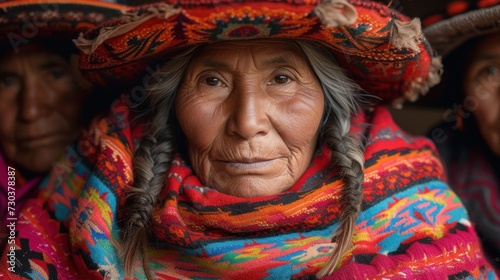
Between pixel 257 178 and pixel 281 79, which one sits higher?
pixel 281 79

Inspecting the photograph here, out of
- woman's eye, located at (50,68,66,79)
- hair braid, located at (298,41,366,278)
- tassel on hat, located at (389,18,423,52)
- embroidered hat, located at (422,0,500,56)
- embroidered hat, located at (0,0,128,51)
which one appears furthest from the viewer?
woman's eye, located at (50,68,66,79)

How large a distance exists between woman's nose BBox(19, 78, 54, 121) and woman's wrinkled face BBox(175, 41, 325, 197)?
0.64m

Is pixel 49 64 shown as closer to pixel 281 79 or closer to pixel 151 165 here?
pixel 151 165

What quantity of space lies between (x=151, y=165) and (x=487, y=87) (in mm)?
1256

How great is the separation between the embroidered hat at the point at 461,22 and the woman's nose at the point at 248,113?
2.55 ft

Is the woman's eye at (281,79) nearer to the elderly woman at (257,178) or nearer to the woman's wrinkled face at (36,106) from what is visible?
the elderly woman at (257,178)

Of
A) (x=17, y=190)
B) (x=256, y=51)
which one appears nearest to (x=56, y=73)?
(x=17, y=190)

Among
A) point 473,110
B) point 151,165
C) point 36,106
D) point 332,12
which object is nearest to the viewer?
point 332,12

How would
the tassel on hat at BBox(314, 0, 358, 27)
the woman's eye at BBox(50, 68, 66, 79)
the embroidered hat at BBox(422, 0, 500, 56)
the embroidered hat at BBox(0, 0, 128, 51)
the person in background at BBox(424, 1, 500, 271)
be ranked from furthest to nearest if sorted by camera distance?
1. the woman's eye at BBox(50, 68, 66, 79)
2. the person in background at BBox(424, 1, 500, 271)
3. the embroidered hat at BBox(422, 0, 500, 56)
4. the embroidered hat at BBox(0, 0, 128, 51)
5. the tassel on hat at BBox(314, 0, 358, 27)

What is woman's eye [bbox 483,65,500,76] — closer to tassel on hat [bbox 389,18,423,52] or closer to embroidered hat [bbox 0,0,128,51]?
tassel on hat [bbox 389,18,423,52]

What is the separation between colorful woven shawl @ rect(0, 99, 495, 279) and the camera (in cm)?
154

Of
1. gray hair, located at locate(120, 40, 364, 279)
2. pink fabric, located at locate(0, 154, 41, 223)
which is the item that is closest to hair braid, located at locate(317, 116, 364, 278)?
gray hair, located at locate(120, 40, 364, 279)

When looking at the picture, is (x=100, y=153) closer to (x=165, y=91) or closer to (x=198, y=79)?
(x=165, y=91)

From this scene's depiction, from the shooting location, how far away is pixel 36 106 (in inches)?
79.9
